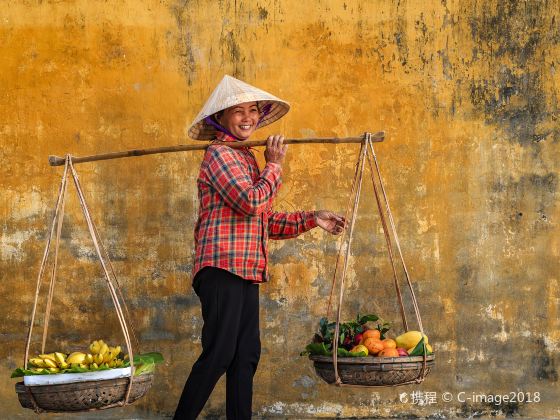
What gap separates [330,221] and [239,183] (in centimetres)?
63

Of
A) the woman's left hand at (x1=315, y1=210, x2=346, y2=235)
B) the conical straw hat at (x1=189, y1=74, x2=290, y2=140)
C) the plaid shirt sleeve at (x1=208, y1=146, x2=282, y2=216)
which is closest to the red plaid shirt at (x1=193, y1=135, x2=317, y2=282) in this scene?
the plaid shirt sleeve at (x1=208, y1=146, x2=282, y2=216)

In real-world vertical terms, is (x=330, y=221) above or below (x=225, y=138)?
below

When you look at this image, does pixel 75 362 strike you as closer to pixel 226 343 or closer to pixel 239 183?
pixel 226 343

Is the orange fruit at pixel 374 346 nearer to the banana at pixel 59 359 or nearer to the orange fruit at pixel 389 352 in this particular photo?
the orange fruit at pixel 389 352

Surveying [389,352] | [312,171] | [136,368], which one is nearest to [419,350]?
[389,352]

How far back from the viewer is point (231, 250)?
4.05m

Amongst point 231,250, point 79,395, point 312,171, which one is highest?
point 312,171

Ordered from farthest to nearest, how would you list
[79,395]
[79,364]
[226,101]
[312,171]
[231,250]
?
[312,171], [226,101], [231,250], [79,364], [79,395]

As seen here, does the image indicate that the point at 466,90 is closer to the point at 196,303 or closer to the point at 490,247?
the point at 490,247

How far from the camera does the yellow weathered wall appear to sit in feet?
17.0

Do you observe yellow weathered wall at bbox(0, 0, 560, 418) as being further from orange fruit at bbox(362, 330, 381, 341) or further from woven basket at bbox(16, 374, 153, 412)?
woven basket at bbox(16, 374, 153, 412)

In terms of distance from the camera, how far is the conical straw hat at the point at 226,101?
415cm

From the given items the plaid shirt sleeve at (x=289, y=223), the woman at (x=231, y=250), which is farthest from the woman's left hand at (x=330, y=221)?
the woman at (x=231, y=250)

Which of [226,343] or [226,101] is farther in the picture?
[226,101]
